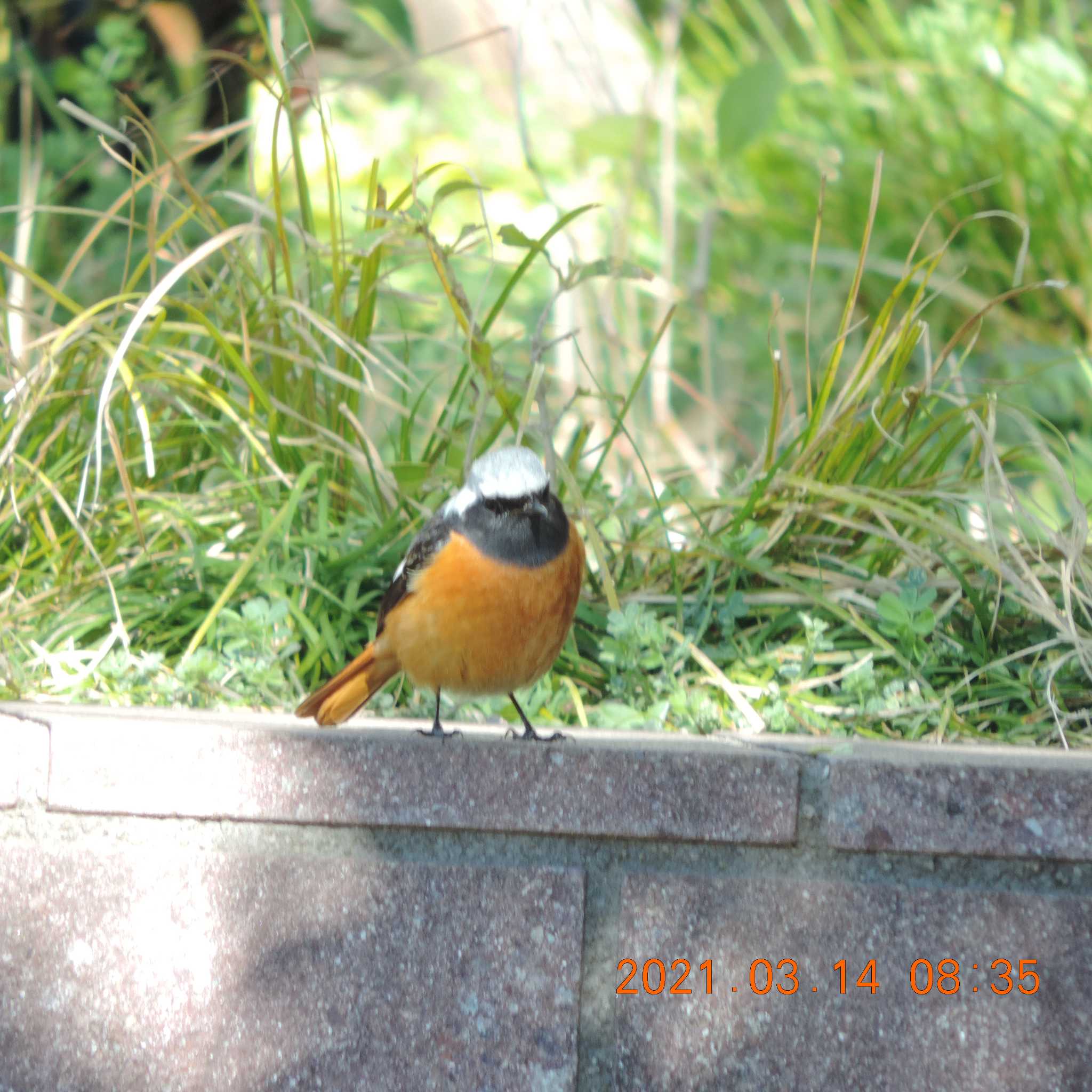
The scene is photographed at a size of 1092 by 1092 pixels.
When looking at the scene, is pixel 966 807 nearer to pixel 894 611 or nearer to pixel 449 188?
pixel 894 611

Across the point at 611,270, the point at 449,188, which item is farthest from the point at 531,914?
the point at 449,188

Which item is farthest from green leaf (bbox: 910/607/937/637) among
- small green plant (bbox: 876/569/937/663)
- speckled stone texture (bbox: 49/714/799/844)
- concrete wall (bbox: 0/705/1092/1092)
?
speckled stone texture (bbox: 49/714/799/844)

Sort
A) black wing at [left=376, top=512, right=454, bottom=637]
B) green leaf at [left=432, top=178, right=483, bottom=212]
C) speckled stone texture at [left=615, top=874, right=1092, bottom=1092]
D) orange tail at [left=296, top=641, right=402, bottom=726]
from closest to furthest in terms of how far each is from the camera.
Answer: speckled stone texture at [left=615, top=874, right=1092, bottom=1092], orange tail at [left=296, top=641, right=402, bottom=726], black wing at [left=376, top=512, right=454, bottom=637], green leaf at [left=432, top=178, right=483, bottom=212]

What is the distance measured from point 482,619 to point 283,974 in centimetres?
78

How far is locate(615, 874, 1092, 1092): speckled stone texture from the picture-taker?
2.10 metres

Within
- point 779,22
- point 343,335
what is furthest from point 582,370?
point 779,22

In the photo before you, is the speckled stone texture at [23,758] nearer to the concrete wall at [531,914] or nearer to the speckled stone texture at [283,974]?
the concrete wall at [531,914]

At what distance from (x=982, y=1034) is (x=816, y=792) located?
486mm

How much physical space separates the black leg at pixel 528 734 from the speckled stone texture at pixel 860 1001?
1.19 feet

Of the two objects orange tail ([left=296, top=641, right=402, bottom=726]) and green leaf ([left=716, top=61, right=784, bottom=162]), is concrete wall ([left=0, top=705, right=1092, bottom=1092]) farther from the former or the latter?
green leaf ([left=716, top=61, right=784, bottom=162])

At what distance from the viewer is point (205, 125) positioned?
5184 mm

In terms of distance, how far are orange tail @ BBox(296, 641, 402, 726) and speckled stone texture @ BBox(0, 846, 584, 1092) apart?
1.17 ft

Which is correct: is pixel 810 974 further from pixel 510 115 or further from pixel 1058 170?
pixel 510 115
